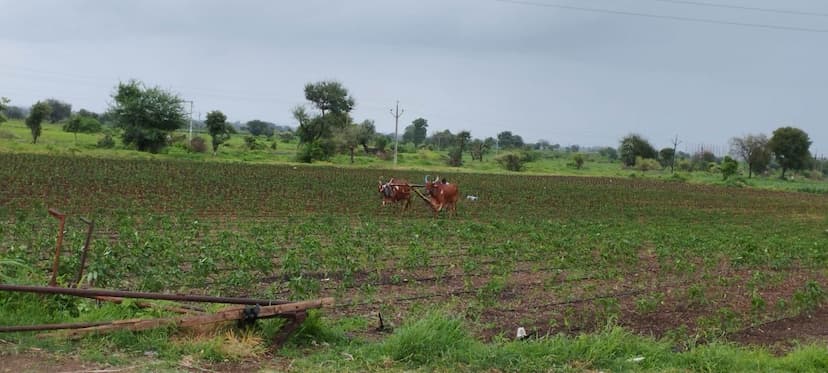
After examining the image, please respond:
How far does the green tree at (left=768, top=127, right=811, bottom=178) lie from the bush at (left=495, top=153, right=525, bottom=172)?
3053 cm

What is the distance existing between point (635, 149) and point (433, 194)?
67263mm

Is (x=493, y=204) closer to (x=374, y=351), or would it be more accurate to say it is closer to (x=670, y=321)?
(x=670, y=321)

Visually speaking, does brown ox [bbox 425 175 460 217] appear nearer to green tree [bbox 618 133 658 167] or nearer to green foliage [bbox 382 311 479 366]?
green foliage [bbox 382 311 479 366]

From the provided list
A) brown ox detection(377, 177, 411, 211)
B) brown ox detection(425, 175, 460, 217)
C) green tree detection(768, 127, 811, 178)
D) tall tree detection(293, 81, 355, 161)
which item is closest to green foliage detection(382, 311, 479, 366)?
brown ox detection(425, 175, 460, 217)

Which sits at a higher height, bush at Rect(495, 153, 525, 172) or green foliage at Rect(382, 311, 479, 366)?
bush at Rect(495, 153, 525, 172)

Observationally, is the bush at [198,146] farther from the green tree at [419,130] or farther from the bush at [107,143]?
the green tree at [419,130]

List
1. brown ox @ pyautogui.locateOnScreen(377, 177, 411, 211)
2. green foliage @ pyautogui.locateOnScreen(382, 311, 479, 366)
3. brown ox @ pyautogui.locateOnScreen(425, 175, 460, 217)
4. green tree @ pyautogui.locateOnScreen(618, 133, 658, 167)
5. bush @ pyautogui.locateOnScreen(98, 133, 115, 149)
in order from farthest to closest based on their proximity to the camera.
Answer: green tree @ pyautogui.locateOnScreen(618, 133, 658, 167) → bush @ pyautogui.locateOnScreen(98, 133, 115, 149) → brown ox @ pyautogui.locateOnScreen(377, 177, 411, 211) → brown ox @ pyautogui.locateOnScreen(425, 175, 460, 217) → green foliage @ pyautogui.locateOnScreen(382, 311, 479, 366)

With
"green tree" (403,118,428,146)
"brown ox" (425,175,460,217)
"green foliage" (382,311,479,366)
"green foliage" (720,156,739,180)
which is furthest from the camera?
"green tree" (403,118,428,146)

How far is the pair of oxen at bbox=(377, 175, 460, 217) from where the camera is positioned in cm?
1969

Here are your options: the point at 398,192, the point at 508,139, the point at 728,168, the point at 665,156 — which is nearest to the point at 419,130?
the point at 508,139

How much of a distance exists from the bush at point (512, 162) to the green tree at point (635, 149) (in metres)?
26.1

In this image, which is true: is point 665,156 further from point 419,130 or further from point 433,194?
point 433,194

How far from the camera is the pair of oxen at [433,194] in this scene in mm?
19688

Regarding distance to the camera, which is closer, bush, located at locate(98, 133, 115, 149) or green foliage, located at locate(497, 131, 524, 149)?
bush, located at locate(98, 133, 115, 149)
